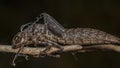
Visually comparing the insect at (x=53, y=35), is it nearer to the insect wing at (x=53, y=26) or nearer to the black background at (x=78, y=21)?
the insect wing at (x=53, y=26)

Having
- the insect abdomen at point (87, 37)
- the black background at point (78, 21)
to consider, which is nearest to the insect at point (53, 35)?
the insect abdomen at point (87, 37)

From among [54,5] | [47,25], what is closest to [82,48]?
[47,25]

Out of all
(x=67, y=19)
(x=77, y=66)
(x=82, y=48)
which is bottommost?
(x=77, y=66)

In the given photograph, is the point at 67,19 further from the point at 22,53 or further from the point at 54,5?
the point at 22,53

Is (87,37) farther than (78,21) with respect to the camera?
No

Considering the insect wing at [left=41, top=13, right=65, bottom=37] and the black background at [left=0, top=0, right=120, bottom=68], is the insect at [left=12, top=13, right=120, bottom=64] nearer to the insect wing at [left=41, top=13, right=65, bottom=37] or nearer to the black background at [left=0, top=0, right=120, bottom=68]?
the insect wing at [left=41, top=13, right=65, bottom=37]

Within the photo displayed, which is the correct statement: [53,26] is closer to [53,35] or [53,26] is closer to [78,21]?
[53,35]

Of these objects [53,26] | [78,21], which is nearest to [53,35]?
[53,26]
